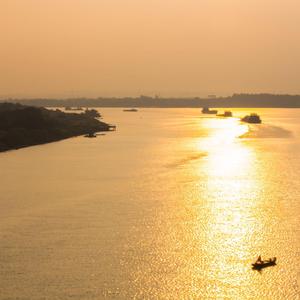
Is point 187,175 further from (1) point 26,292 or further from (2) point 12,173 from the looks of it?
(1) point 26,292

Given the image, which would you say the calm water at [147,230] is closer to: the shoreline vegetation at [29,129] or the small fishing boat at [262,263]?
the small fishing boat at [262,263]

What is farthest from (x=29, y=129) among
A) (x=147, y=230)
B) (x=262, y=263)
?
(x=262, y=263)

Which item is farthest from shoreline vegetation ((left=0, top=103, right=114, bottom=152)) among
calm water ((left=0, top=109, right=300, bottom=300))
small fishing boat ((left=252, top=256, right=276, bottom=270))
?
small fishing boat ((left=252, top=256, right=276, bottom=270))

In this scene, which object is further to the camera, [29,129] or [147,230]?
[29,129]

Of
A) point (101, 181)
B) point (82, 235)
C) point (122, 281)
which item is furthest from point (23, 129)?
point (122, 281)

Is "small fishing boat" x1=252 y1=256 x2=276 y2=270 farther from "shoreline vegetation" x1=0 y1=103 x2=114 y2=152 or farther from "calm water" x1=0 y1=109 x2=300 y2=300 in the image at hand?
"shoreline vegetation" x1=0 y1=103 x2=114 y2=152

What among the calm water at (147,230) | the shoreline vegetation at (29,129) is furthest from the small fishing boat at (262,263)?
the shoreline vegetation at (29,129)

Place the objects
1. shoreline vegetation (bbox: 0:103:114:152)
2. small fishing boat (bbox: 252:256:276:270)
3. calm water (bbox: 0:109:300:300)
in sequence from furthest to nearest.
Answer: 1. shoreline vegetation (bbox: 0:103:114:152)
2. small fishing boat (bbox: 252:256:276:270)
3. calm water (bbox: 0:109:300:300)

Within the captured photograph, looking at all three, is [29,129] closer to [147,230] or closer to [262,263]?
[147,230]

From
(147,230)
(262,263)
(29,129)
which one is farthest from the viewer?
(29,129)
